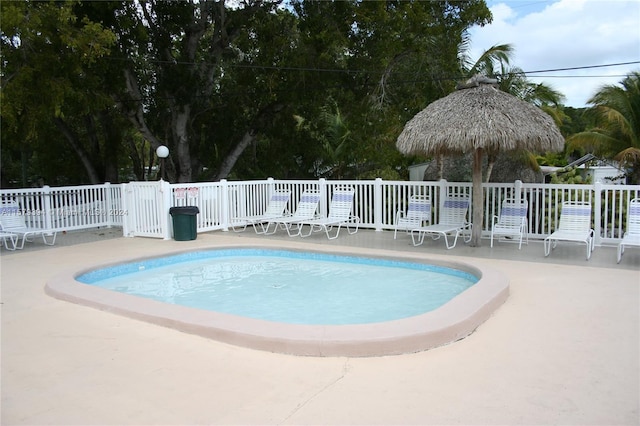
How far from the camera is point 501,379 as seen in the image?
3.78 meters

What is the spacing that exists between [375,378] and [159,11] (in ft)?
49.0

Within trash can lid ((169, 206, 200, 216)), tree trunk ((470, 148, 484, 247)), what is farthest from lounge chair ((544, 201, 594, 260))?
trash can lid ((169, 206, 200, 216))

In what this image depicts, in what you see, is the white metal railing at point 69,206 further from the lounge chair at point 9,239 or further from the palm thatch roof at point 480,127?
the palm thatch roof at point 480,127

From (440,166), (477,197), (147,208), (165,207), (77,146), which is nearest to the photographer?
(477,197)

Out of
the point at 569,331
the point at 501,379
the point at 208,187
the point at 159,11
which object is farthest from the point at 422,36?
the point at 501,379

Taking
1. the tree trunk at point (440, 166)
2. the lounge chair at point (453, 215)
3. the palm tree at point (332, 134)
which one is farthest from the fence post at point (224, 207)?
the palm tree at point (332, 134)

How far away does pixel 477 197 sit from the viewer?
954cm

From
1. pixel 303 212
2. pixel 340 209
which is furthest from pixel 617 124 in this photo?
pixel 303 212

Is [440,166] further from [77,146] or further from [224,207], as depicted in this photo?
[77,146]

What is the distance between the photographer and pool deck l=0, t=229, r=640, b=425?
3.29 m

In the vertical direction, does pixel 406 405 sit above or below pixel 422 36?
below

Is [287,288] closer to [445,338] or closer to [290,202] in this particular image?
[445,338]

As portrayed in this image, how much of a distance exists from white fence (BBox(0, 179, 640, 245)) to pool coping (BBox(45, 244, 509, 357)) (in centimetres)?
520

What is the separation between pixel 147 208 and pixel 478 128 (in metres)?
7.20
